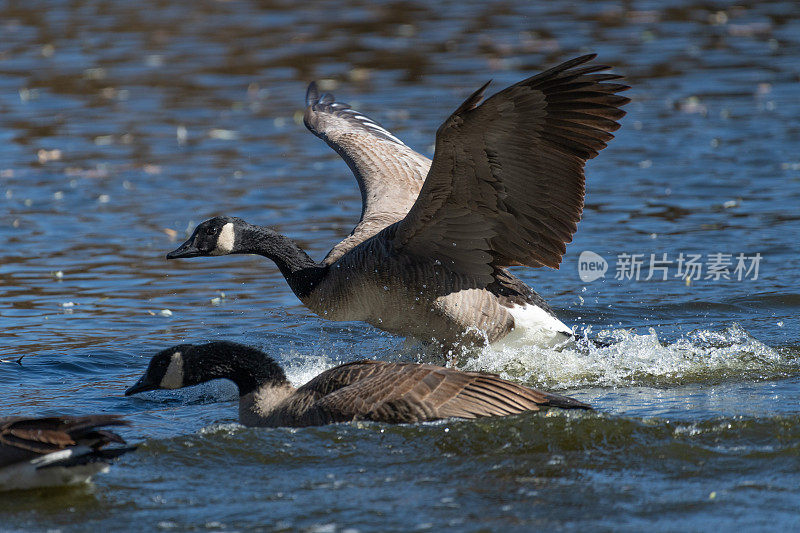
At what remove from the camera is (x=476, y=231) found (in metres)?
7.64

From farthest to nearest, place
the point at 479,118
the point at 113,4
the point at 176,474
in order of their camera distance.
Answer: the point at 113,4 < the point at 479,118 < the point at 176,474

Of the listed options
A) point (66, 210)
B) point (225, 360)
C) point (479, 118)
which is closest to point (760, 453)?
point (479, 118)

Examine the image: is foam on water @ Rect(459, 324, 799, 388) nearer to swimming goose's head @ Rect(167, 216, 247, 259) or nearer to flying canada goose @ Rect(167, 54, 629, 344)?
flying canada goose @ Rect(167, 54, 629, 344)

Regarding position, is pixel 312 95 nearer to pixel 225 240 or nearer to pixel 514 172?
pixel 225 240

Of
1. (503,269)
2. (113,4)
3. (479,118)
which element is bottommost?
(503,269)

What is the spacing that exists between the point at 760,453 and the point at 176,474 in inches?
122

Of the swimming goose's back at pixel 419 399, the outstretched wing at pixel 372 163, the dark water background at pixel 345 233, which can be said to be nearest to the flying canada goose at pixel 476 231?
the outstretched wing at pixel 372 163

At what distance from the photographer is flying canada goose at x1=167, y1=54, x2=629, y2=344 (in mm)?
6871

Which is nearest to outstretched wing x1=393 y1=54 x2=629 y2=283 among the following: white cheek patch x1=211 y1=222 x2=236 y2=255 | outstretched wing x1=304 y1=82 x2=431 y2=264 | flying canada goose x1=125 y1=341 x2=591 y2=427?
outstretched wing x1=304 y1=82 x2=431 y2=264

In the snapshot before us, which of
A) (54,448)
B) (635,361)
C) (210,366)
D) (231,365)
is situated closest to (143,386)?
(210,366)

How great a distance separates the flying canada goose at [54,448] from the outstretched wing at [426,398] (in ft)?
4.06

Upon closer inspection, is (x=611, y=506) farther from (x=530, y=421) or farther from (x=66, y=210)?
(x=66, y=210)

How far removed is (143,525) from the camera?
17.3 feet

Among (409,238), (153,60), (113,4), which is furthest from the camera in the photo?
(113,4)
